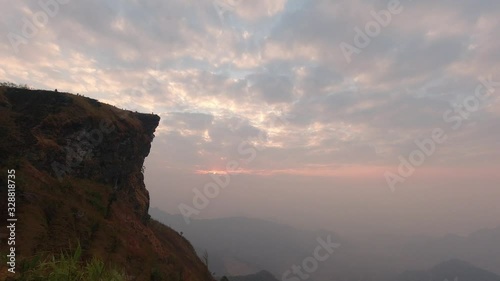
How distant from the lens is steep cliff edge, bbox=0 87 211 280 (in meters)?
21.1

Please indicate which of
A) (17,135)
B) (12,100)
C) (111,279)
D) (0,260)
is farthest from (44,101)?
(111,279)

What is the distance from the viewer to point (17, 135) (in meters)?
26.8

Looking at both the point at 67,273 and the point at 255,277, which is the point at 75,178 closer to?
the point at 67,273

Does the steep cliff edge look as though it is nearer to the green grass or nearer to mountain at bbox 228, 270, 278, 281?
the green grass

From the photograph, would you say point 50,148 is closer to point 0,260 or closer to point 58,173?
point 58,173

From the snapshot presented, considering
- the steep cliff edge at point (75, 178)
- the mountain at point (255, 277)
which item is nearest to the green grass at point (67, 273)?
the steep cliff edge at point (75, 178)

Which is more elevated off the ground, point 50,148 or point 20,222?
point 50,148

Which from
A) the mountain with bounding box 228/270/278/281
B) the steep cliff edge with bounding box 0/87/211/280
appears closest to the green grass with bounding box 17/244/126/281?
the steep cliff edge with bounding box 0/87/211/280

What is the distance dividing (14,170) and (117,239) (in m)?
9.56

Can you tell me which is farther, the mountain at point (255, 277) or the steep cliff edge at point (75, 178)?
the mountain at point (255, 277)

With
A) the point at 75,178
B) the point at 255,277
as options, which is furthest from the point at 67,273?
the point at 255,277

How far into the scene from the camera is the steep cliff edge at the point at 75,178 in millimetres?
21089

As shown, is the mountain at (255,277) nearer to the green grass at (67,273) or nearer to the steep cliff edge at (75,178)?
the steep cliff edge at (75,178)

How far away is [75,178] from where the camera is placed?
99.4ft
